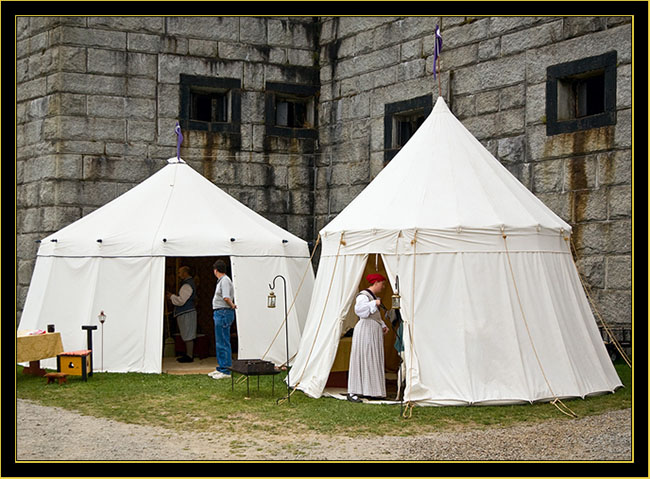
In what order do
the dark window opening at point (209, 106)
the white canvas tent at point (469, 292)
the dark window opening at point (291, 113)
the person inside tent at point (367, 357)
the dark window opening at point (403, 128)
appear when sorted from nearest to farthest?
the white canvas tent at point (469, 292) < the person inside tent at point (367, 357) < the dark window opening at point (403, 128) < the dark window opening at point (209, 106) < the dark window opening at point (291, 113)

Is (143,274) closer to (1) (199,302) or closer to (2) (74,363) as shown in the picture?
(2) (74,363)

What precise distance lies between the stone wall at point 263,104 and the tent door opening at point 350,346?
2195 millimetres

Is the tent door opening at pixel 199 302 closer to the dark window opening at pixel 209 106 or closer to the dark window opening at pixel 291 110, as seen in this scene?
the dark window opening at pixel 209 106

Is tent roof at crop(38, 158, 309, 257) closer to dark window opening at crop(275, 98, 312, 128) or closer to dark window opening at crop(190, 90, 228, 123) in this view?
dark window opening at crop(190, 90, 228, 123)

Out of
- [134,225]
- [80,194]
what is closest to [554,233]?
[134,225]

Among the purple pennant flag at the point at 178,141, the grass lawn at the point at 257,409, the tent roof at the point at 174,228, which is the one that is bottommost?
the grass lawn at the point at 257,409

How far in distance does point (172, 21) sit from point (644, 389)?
9.00 meters

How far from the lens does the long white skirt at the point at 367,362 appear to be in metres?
8.50

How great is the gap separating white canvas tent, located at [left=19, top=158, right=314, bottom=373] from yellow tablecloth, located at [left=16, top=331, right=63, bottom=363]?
0.56 meters

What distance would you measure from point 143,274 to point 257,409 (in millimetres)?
3194

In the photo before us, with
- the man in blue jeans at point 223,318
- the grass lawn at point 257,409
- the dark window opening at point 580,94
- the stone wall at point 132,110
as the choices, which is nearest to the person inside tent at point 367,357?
the grass lawn at point 257,409

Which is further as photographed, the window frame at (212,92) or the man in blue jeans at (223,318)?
the window frame at (212,92)

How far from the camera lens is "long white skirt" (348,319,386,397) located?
335 inches

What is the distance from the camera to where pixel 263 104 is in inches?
548
